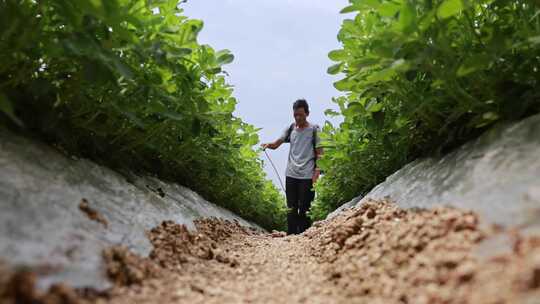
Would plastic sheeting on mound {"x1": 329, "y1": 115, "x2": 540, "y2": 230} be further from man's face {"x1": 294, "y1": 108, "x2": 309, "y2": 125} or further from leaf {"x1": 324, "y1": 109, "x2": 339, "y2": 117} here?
man's face {"x1": 294, "y1": 108, "x2": 309, "y2": 125}

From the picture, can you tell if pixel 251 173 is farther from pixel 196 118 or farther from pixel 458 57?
pixel 458 57

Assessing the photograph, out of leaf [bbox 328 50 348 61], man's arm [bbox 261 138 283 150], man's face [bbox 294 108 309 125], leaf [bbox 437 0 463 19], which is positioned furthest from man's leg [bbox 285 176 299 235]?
leaf [bbox 437 0 463 19]

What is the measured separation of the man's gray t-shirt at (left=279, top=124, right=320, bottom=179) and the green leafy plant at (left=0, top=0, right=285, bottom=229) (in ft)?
8.75

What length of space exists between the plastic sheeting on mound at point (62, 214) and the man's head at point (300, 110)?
12.9 ft

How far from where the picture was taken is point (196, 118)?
223cm

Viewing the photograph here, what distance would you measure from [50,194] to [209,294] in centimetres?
59

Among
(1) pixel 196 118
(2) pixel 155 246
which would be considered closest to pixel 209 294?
(2) pixel 155 246

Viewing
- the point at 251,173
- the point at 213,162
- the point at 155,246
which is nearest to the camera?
the point at 155,246

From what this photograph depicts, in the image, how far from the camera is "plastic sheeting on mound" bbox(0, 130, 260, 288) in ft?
3.33

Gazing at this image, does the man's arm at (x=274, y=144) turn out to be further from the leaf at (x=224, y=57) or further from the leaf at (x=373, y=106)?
the leaf at (x=373, y=106)

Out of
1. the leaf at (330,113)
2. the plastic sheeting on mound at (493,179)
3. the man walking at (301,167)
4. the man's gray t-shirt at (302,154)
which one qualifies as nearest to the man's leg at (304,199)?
the man walking at (301,167)

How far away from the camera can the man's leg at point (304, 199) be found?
568cm

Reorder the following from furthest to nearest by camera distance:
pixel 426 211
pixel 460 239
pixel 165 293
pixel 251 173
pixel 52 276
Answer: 1. pixel 251 173
2. pixel 426 211
3. pixel 165 293
4. pixel 460 239
5. pixel 52 276

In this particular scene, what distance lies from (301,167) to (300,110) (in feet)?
2.62
